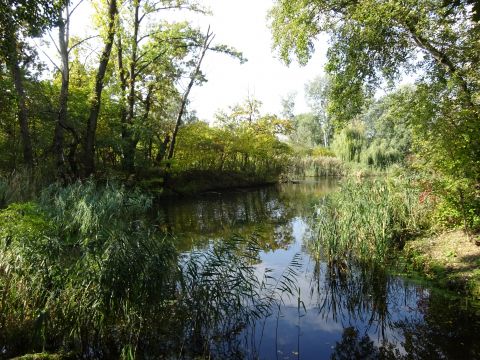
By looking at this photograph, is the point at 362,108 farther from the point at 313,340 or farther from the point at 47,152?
the point at 47,152

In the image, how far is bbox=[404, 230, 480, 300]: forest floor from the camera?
5.03m

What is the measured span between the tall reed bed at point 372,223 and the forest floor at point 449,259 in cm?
52

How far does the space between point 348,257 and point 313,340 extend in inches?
97.9

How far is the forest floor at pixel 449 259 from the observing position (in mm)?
5031

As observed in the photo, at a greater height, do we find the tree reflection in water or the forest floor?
the forest floor

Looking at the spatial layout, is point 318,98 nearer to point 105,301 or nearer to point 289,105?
point 289,105

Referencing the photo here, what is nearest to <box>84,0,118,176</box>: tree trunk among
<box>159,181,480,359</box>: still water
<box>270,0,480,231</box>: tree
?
<box>270,0,480,231</box>: tree

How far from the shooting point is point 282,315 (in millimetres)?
4766

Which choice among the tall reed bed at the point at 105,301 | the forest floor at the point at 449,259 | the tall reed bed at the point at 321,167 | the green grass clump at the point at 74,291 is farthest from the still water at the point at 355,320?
the tall reed bed at the point at 321,167

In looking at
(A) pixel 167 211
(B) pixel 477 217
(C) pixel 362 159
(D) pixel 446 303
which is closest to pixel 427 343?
(D) pixel 446 303

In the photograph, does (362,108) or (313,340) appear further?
(362,108)

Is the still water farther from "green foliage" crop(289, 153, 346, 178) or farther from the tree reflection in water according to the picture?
"green foliage" crop(289, 153, 346, 178)

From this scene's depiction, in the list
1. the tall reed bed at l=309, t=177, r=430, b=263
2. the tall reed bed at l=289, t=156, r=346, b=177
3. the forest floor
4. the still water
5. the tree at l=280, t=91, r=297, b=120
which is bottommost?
the still water

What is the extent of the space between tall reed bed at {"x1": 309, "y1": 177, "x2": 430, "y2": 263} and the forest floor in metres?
0.52
